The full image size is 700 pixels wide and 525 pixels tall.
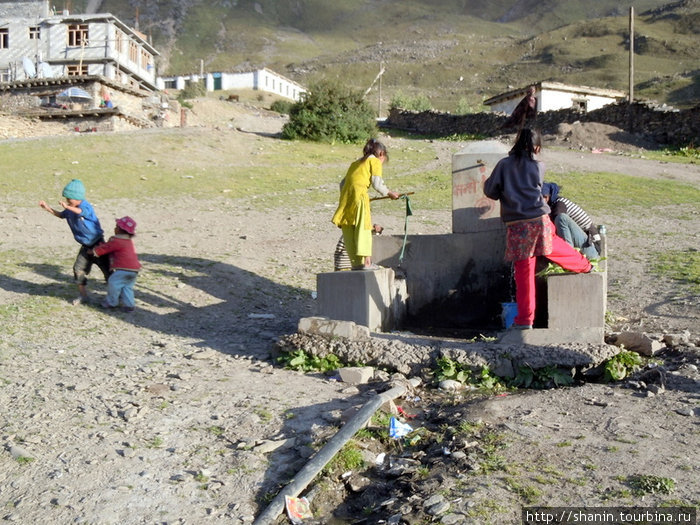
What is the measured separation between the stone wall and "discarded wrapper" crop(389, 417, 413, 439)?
79.3 ft

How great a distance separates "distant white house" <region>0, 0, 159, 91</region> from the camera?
44.3 meters

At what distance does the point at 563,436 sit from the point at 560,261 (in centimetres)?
195

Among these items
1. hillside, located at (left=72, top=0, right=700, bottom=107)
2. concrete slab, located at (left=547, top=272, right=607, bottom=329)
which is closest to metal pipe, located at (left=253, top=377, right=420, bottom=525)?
concrete slab, located at (left=547, top=272, right=607, bottom=329)

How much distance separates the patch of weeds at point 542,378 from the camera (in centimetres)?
549

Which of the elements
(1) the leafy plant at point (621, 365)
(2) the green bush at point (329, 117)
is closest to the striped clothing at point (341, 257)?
(1) the leafy plant at point (621, 365)

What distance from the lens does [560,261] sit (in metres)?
5.84

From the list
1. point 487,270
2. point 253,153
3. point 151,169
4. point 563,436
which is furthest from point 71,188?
point 253,153

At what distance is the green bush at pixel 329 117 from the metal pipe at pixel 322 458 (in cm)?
2243

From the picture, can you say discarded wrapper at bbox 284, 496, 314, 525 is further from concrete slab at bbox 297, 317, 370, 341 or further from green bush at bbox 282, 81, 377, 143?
green bush at bbox 282, 81, 377, 143

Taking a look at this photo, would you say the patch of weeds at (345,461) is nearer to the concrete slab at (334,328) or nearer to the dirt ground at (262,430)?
the dirt ground at (262,430)

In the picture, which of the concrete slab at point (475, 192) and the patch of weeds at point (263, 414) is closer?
the patch of weeds at point (263, 414)

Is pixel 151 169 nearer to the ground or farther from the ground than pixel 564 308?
farther from the ground

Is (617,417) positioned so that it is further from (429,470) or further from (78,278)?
(78,278)

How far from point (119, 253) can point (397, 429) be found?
4.74 metres
